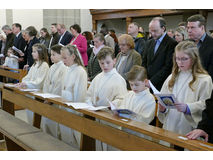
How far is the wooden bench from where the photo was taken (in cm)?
320

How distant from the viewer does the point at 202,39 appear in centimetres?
369

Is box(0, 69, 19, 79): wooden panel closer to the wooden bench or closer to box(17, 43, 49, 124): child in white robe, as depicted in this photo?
box(17, 43, 49, 124): child in white robe

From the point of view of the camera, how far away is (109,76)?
382 centimetres

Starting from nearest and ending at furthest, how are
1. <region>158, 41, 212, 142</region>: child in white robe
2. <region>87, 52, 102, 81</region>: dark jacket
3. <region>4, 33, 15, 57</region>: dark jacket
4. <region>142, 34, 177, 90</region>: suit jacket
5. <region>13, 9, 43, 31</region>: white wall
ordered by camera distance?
<region>158, 41, 212, 142</region>: child in white robe < <region>142, 34, 177, 90</region>: suit jacket < <region>87, 52, 102, 81</region>: dark jacket < <region>4, 33, 15, 57</region>: dark jacket < <region>13, 9, 43, 31</region>: white wall

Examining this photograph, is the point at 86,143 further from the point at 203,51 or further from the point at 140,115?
the point at 203,51

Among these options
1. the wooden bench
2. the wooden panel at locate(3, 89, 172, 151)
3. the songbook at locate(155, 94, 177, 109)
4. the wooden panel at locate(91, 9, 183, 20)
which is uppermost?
the wooden panel at locate(91, 9, 183, 20)

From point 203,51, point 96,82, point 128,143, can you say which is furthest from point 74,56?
point 128,143

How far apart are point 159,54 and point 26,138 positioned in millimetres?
2296

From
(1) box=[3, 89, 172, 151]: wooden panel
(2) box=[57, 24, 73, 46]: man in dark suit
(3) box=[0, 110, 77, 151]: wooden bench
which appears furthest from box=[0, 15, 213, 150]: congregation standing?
(2) box=[57, 24, 73, 46]: man in dark suit

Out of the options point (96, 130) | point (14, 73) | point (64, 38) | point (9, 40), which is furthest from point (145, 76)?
point (9, 40)

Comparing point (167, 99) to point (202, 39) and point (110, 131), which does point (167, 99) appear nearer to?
point (110, 131)

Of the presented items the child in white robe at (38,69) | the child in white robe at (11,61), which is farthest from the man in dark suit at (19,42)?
the child in white robe at (38,69)

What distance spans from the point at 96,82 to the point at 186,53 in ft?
5.12

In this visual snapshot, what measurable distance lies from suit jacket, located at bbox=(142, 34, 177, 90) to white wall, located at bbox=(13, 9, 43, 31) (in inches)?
423
